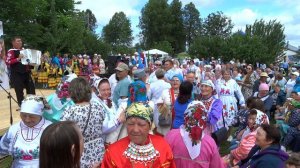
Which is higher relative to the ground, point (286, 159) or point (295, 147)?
point (286, 159)

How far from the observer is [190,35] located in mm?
88188

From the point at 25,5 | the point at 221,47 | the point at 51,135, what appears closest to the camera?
Result: the point at 51,135

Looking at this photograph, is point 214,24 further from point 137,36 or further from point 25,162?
point 25,162

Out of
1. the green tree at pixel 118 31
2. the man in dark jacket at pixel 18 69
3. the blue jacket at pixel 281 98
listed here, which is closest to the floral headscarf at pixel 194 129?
the man in dark jacket at pixel 18 69

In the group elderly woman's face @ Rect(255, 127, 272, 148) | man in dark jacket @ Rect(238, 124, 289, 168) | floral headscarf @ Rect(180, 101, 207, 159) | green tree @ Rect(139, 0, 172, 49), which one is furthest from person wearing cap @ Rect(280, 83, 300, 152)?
green tree @ Rect(139, 0, 172, 49)

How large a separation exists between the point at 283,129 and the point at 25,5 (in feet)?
90.0

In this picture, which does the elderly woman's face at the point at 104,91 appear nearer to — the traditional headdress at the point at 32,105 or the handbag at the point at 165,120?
the traditional headdress at the point at 32,105

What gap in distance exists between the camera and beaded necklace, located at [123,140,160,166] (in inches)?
126

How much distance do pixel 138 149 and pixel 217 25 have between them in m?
83.3

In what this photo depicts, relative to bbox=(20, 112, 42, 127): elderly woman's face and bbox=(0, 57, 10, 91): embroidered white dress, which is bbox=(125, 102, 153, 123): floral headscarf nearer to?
bbox=(20, 112, 42, 127): elderly woman's face

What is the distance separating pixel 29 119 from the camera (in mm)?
3686

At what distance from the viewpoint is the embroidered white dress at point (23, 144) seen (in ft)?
11.9

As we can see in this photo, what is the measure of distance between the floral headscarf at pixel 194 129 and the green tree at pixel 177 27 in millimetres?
74503

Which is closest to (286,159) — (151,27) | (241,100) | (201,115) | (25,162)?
(201,115)
